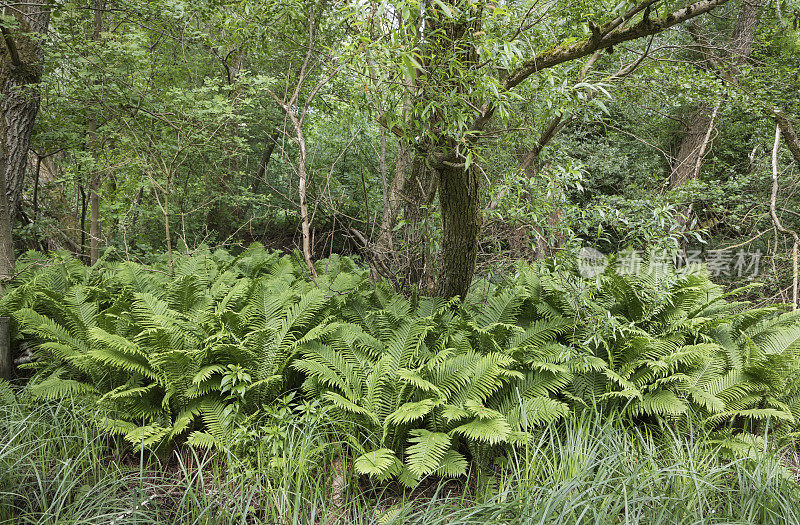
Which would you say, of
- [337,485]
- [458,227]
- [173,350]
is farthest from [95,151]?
[337,485]

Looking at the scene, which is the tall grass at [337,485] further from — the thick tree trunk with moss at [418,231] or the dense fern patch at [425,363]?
the thick tree trunk with moss at [418,231]

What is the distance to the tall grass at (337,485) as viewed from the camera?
87.3 inches

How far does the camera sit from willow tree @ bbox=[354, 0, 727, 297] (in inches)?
96.3

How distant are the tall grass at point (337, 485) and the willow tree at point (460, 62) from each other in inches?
63.1

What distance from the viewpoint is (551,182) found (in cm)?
290

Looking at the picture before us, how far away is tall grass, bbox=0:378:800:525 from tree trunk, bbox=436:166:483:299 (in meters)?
1.33

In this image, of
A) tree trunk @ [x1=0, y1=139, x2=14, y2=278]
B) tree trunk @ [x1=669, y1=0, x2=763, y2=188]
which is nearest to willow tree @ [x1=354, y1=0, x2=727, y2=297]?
tree trunk @ [x1=0, y1=139, x2=14, y2=278]

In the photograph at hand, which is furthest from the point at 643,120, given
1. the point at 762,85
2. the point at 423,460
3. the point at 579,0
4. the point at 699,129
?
the point at 423,460

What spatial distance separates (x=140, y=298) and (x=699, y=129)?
8.53 metres

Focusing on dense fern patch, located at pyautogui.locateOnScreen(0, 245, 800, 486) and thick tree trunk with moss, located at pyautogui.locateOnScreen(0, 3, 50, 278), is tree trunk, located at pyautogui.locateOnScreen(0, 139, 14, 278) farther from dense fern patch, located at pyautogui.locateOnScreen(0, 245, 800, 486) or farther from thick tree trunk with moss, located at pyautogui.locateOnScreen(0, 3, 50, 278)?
dense fern patch, located at pyautogui.locateOnScreen(0, 245, 800, 486)

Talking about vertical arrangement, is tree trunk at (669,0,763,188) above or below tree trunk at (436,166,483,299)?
above

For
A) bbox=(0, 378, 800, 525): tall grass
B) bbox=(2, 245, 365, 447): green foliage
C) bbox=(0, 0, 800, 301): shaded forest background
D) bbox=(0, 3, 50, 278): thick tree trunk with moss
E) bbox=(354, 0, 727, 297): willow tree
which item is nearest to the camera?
Result: bbox=(0, 378, 800, 525): tall grass

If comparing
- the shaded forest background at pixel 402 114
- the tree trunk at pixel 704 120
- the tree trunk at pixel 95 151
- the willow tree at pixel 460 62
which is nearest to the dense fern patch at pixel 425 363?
the shaded forest background at pixel 402 114

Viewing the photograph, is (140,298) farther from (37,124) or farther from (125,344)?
(37,124)
